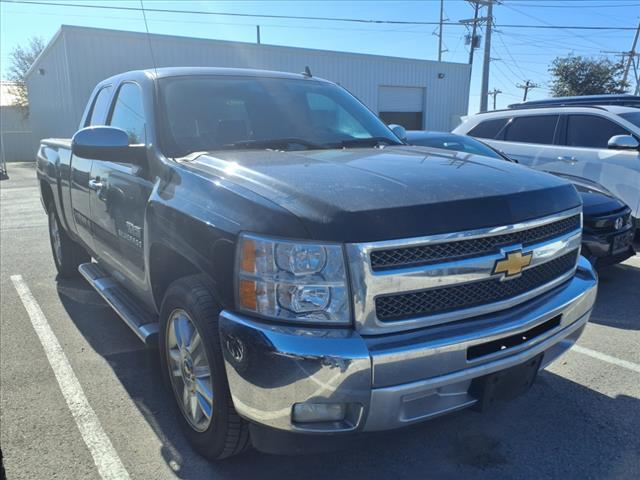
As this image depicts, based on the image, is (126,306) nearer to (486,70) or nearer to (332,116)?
(332,116)

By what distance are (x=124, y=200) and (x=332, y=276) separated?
1.87 meters

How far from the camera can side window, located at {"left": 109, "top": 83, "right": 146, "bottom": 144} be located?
3344 millimetres

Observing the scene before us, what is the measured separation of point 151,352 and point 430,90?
23.3 meters

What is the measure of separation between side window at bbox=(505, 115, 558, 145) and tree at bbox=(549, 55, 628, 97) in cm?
3024

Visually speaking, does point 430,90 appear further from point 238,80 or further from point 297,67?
point 238,80

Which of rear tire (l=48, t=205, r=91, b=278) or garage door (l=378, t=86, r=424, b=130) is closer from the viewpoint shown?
rear tire (l=48, t=205, r=91, b=278)

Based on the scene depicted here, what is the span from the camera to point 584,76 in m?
34.8

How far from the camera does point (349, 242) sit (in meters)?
1.92

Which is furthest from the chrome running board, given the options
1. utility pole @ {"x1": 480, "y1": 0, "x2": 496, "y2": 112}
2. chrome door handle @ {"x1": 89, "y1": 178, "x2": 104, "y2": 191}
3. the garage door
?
utility pole @ {"x1": 480, "y1": 0, "x2": 496, "y2": 112}

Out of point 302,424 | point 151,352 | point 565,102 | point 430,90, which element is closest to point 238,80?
point 151,352

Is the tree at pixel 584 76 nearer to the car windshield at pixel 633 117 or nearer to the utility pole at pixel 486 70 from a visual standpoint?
the utility pole at pixel 486 70

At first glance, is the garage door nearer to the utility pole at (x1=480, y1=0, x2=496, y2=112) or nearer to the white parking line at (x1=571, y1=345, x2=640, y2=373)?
the utility pole at (x1=480, y1=0, x2=496, y2=112)

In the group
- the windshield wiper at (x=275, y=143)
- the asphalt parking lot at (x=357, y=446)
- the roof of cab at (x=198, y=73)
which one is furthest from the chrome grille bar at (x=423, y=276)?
the roof of cab at (x=198, y=73)

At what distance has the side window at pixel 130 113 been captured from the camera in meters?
3.34
